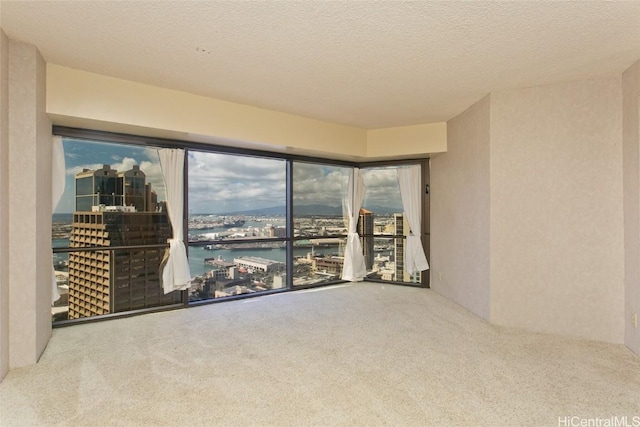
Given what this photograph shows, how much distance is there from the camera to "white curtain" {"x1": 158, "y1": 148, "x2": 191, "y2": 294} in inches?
153

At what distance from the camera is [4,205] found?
2412mm

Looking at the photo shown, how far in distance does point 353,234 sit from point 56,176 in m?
3.97

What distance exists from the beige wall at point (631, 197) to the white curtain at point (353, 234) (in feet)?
10.8

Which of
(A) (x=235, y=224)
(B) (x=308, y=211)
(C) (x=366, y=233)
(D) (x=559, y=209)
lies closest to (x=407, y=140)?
(C) (x=366, y=233)

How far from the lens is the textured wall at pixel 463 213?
11.9 feet

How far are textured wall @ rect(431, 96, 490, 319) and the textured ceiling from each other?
60 cm

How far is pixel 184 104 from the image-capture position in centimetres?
355

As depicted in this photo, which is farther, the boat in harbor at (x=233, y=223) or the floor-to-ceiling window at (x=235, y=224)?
the boat in harbor at (x=233, y=223)

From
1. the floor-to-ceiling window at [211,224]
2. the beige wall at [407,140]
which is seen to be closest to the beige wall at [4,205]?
the floor-to-ceiling window at [211,224]

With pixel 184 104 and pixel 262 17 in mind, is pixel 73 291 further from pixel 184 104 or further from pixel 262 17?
pixel 262 17

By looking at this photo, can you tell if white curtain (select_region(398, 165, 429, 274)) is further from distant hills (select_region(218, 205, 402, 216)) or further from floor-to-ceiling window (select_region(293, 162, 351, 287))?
floor-to-ceiling window (select_region(293, 162, 351, 287))

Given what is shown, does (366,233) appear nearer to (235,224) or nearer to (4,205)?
(235,224)

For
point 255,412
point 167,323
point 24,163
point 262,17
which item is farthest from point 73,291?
point 262,17

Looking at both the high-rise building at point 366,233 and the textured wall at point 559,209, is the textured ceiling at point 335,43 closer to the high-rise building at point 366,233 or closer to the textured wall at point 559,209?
the textured wall at point 559,209
